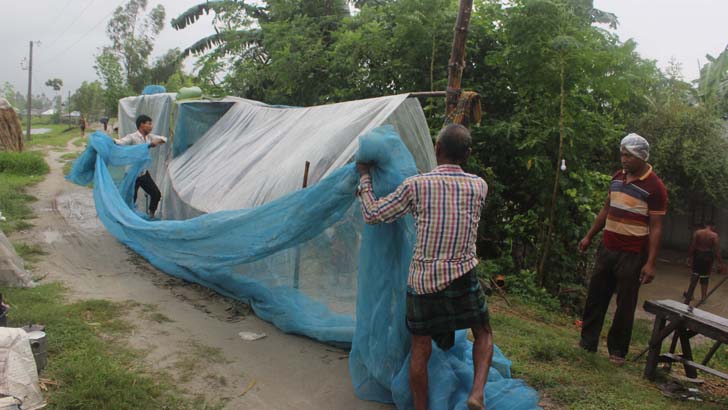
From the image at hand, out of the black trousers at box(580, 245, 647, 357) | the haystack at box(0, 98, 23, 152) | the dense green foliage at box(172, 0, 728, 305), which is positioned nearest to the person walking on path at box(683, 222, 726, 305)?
the dense green foliage at box(172, 0, 728, 305)

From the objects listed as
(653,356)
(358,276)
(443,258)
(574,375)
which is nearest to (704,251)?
(653,356)

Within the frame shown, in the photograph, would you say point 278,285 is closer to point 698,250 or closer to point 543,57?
point 543,57

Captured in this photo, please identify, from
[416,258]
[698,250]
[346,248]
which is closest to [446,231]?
[416,258]

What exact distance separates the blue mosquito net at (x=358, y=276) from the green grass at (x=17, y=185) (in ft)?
9.86

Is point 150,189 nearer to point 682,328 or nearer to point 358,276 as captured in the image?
point 358,276

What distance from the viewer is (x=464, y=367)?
2.83 metres

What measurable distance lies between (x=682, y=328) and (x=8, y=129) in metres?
17.5

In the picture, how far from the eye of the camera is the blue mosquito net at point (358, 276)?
9.17 feet

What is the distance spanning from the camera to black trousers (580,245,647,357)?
377 centimetres

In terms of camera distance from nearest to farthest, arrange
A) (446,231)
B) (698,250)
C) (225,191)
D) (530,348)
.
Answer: (446,231) → (530,348) → (225,191) → (698,250)

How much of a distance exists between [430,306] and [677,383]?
221 centimetres

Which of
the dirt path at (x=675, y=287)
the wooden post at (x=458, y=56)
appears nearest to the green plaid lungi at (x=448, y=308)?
the wooden post at (x=458, y=56)

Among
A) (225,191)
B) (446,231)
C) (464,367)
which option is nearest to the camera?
(446,231)

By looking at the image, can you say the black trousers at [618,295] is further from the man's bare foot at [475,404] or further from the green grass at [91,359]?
the green grass at [91,359]
